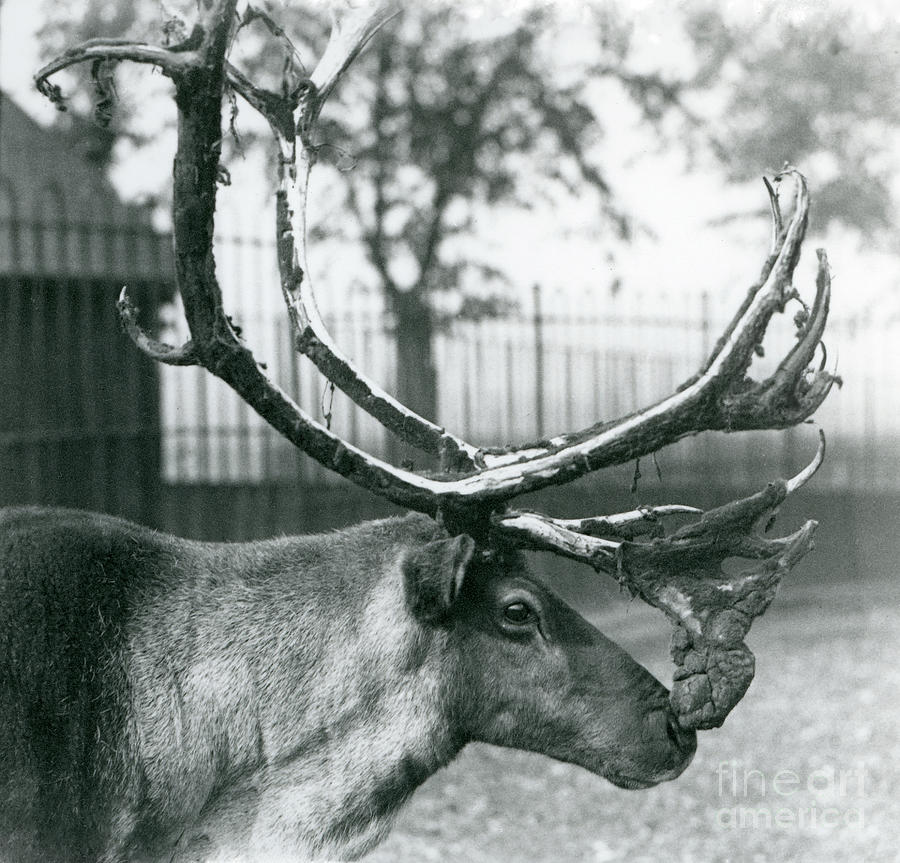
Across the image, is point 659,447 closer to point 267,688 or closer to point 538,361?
point 267,688

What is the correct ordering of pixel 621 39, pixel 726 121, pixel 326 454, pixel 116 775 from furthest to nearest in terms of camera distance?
pixel 726 121 < pixel 621 39 < pixel 326 454 < pixel 116 775

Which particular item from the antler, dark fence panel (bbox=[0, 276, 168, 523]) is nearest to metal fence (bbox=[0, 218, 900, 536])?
dark fence panel (bbox=[0, 276, 168, 523])

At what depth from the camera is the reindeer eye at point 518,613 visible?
2898 mm

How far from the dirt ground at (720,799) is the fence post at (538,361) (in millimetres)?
2057

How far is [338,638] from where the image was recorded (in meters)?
2.84

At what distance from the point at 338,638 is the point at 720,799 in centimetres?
384

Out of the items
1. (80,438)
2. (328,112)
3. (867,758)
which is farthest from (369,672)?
(328,112)

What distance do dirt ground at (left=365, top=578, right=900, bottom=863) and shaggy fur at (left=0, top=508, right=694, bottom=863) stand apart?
206 cm

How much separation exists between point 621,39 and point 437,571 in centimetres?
788

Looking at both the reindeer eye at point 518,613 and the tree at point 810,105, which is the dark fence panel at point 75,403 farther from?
the tree at point 810,105

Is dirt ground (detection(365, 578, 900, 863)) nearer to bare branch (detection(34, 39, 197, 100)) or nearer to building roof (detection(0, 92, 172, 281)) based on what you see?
bare branch (detection(34, 39, 197, 100))

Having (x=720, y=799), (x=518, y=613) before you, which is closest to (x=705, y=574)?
(x=518, y=613)

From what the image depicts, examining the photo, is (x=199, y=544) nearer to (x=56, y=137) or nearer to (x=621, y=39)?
(x=56, y=137)

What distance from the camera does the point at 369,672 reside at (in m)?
2.81
